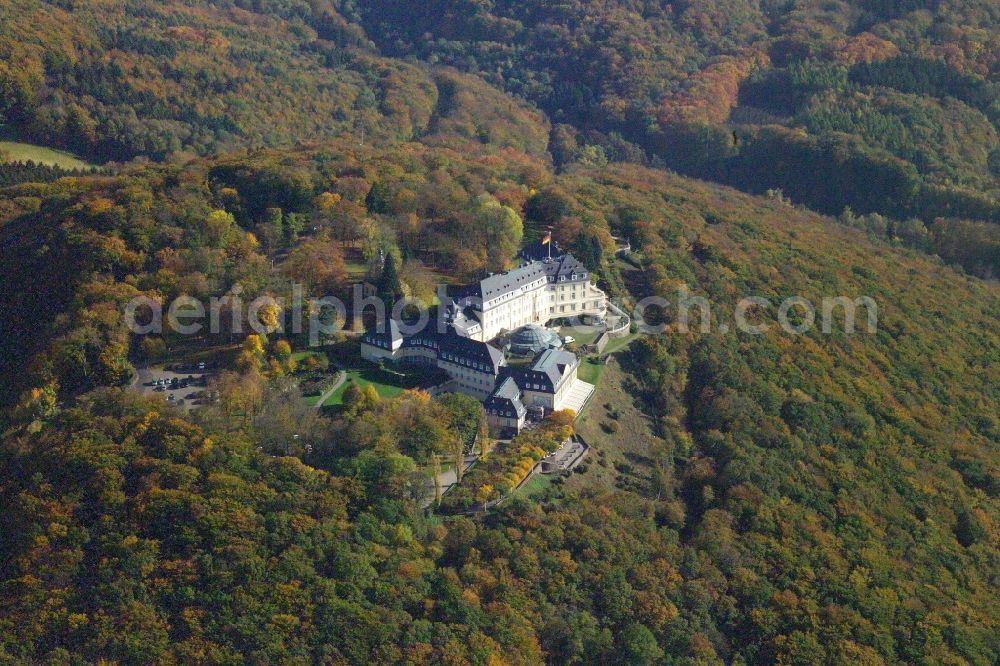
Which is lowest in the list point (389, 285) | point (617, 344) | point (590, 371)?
point (617, 344)

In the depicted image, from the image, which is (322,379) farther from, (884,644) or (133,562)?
(884,644)

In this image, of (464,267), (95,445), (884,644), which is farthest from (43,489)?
(884,644)

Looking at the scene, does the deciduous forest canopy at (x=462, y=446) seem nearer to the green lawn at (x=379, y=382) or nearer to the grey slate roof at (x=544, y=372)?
the green lawn at (x=379, y=382)

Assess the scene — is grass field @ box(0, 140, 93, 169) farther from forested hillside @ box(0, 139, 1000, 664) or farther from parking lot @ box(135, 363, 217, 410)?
parking lot @ box(135, 363, 217, 410)

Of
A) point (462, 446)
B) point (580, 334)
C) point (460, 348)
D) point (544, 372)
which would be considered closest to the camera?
point (462, 446)

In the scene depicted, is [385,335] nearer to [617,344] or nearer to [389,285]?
[389,285]

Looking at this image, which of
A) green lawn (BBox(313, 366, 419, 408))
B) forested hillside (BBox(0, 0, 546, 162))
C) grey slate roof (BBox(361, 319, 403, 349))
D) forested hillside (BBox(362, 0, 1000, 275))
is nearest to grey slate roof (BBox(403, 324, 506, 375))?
grey slate roof (BBox(361, 319, 403, 349))

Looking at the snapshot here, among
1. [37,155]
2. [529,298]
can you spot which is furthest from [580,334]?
[37,155]

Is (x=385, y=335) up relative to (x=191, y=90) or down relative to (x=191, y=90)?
up
